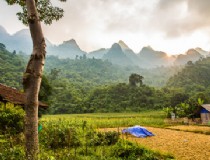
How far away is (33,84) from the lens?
222 inches

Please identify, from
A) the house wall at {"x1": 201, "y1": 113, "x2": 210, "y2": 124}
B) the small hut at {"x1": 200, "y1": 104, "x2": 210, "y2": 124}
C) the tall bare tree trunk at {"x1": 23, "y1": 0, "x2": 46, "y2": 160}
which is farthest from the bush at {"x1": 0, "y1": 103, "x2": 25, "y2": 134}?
the house wall at {"x1": 201, "y1": 113, "x2": 210, "y2": 124}

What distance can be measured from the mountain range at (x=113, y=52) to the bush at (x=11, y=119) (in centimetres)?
14102

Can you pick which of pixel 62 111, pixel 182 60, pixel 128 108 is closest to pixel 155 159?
pixel 128 108

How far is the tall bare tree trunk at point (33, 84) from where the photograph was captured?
217 inches

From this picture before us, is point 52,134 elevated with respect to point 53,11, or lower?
lower

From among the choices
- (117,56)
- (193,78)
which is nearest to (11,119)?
(193,78)

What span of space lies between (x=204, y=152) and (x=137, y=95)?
4633 centimetres

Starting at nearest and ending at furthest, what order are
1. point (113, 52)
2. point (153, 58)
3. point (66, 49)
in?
point (113, 52)
point (66, 49)
point (153, 58)

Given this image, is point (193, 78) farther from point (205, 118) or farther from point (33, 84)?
point (33, 84)

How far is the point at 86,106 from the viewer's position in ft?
179

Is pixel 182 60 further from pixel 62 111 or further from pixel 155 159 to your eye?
pixel 155 159

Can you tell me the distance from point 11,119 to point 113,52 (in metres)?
158

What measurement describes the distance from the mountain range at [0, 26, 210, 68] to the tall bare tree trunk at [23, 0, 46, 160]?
477 feet

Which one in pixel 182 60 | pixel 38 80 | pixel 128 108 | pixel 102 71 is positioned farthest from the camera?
pixel 182 60
